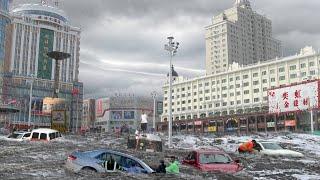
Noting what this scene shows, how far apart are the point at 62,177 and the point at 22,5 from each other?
7235 inches

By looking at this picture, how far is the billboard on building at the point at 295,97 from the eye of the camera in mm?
98750

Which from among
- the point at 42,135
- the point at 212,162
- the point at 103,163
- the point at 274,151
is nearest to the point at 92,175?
the point at 103,163

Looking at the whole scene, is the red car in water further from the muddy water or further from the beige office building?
the beige office building

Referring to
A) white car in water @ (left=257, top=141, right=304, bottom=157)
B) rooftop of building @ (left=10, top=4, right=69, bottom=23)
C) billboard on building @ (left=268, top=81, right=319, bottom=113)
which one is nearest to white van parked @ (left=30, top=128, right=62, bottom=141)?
white car in water @ (left=257, top=141, right=304, bottom=157)

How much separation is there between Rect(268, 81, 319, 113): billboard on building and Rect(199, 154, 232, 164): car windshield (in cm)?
8410

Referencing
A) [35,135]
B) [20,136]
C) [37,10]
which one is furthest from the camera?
[37,10]

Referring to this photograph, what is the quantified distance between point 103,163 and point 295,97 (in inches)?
3638

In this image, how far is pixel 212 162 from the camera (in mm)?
19312

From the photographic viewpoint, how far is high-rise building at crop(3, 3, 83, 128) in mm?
167000

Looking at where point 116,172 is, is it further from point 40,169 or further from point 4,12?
point 4,12

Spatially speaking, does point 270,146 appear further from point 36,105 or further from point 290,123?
point 36,105

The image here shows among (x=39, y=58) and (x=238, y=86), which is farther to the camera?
(x=39, y=58)

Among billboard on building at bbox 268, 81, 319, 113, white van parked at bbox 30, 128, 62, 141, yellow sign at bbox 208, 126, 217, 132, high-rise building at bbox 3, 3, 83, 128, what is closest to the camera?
white van parked at bbox 30, 128, 62, 141

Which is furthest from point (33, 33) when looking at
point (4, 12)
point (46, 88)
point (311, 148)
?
point (311, 148)
